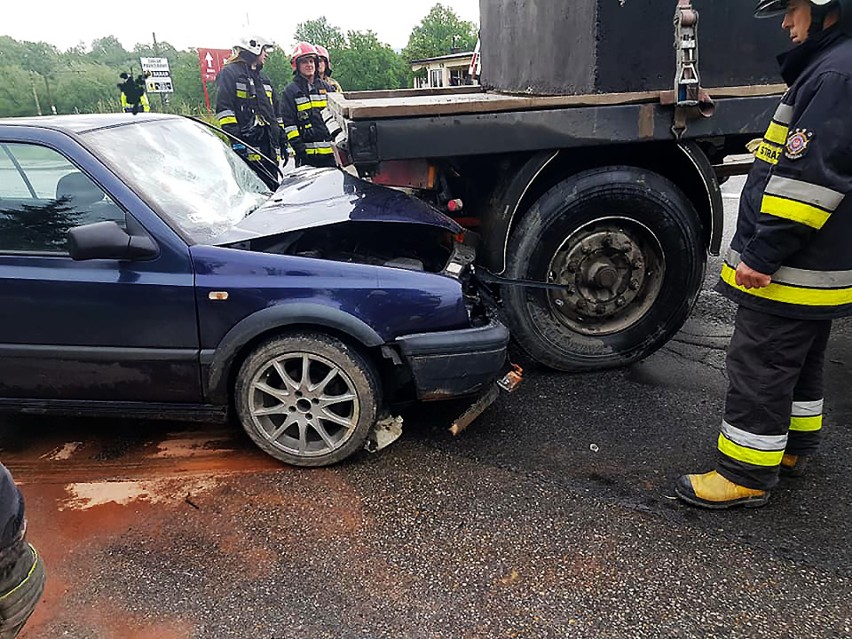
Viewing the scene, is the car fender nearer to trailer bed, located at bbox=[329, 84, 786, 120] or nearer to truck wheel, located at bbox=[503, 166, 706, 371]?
trailer bed, located at bbox=[329, 84, 786, 120]

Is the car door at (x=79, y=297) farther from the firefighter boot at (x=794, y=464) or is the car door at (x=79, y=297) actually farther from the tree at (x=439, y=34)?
the tree at (x=439, y=34)

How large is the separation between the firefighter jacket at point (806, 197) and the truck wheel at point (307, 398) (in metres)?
1.67

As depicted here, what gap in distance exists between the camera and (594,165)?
379 centimetres

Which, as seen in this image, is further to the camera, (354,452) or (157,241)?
(354,452)

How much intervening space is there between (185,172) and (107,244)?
0.81 meters

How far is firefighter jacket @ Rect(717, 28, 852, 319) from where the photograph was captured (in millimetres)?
2182

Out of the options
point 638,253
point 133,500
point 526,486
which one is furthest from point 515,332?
point 133,500

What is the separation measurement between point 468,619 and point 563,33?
10.5 feet

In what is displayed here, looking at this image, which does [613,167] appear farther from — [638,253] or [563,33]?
[563,33]

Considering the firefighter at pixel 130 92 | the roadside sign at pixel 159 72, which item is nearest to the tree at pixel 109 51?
the roadside sign at pixel 159 72

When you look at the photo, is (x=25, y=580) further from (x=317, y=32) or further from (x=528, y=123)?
(x=317, y=32)

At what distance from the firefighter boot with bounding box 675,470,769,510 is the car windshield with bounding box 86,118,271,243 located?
239 cm

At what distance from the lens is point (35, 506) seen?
281 cm

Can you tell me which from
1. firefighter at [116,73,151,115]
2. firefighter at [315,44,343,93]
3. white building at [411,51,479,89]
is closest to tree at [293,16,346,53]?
white building at [411,51,479,89]
